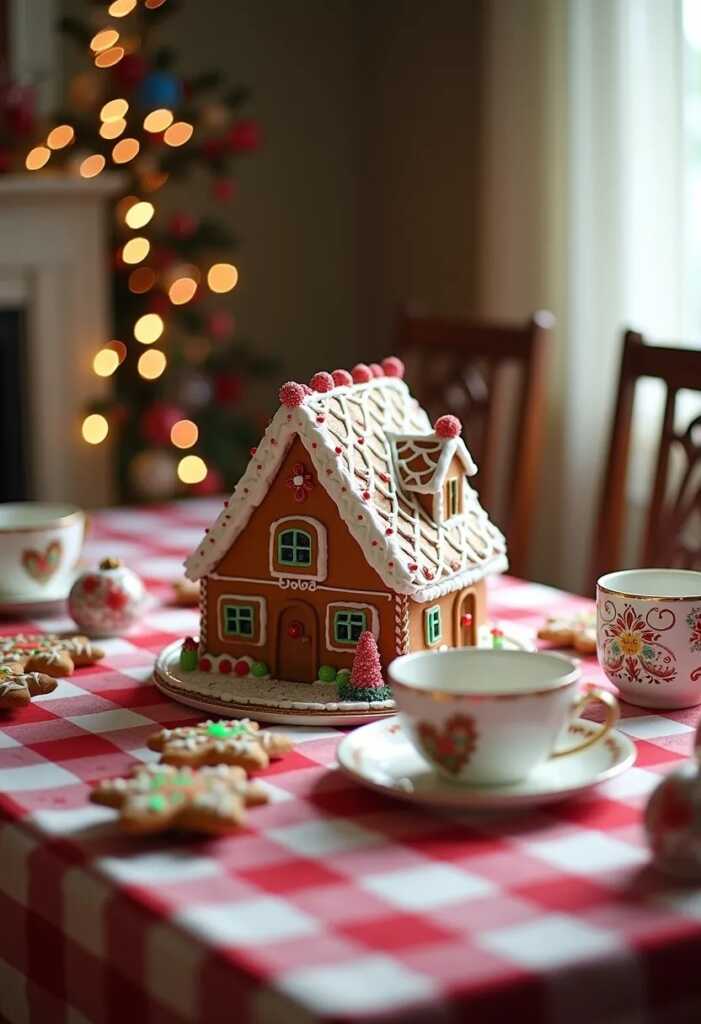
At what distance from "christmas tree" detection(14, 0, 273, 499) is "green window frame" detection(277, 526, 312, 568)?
6.97 feet

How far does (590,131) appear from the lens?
286 cm

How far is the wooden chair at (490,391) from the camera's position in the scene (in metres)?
2.13

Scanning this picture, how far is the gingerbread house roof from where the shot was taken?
1185 mm

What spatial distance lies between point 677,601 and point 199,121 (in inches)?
95.0

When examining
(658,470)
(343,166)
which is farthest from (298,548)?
(343,166)

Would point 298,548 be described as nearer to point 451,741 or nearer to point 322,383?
point 322,383

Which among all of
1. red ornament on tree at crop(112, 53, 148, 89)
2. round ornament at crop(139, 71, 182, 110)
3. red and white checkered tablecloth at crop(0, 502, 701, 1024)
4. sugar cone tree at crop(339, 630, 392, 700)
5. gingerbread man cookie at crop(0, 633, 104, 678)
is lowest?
red and white checkered tablecloth at crop(0, 502, 701, 1024)

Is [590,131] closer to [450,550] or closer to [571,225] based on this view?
[571,225]

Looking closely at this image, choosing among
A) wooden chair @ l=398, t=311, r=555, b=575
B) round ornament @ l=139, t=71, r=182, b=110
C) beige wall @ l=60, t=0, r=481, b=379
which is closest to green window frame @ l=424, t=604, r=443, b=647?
wooden chair @ l=398, t=311, r=555, b=575

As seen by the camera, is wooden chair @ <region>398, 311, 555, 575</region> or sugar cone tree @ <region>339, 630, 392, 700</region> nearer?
sugar cone tree @ <region>339, 630, 392, 700</region>

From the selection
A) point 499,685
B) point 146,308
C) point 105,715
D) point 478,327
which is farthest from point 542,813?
point 146,308

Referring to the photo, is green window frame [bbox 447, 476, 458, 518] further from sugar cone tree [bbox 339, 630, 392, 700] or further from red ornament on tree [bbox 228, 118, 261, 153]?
red ornament on tree [bbox 228, 118, 261, 153]

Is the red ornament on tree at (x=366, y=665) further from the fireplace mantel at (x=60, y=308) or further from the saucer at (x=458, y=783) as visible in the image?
the fireplace mantel at (x=60, y=308)

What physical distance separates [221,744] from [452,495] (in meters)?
0.35
